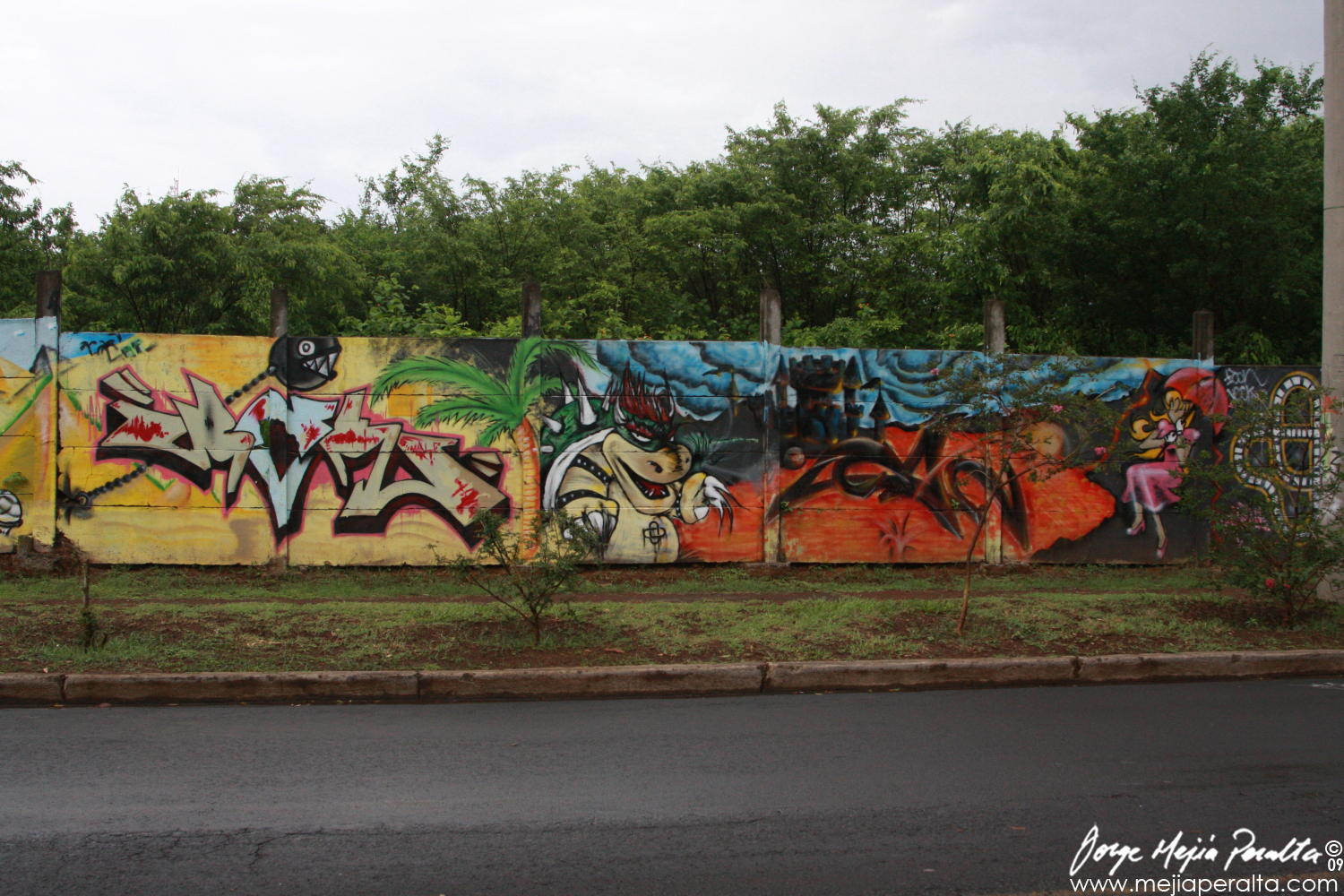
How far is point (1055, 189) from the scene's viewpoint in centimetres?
1417

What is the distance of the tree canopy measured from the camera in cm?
1297

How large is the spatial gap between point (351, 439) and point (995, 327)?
677 cm

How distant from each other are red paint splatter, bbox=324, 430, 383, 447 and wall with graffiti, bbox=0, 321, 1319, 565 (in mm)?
20

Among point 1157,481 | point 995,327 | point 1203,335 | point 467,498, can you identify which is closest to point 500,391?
point 467,498

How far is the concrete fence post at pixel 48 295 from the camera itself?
9406 mm

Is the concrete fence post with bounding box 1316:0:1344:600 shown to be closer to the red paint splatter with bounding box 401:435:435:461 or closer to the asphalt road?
the asphalt road

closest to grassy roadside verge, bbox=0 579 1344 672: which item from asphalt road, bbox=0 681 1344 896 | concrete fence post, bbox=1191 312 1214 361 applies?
asphalt road, bbox=0 681 1344 896

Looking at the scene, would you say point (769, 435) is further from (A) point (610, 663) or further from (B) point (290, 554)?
(B) point (290, 554)

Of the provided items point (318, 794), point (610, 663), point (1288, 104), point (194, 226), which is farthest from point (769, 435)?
point (1288, 104)

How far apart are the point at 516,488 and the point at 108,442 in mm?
4040

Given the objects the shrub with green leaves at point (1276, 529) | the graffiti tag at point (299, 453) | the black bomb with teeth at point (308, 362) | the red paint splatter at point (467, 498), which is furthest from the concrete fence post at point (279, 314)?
the shrub with green leaves at point (1276, 529)

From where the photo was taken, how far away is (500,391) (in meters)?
9.85

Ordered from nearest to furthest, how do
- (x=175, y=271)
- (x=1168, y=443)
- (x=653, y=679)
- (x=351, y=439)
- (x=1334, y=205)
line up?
(x=653, y=679)
(x=1334, y=205)
(x=351, y=439)
(x=1168, y=443)
(x=175, y=271)

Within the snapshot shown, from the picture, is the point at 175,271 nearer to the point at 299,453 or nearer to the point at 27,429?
the point at 27,429
